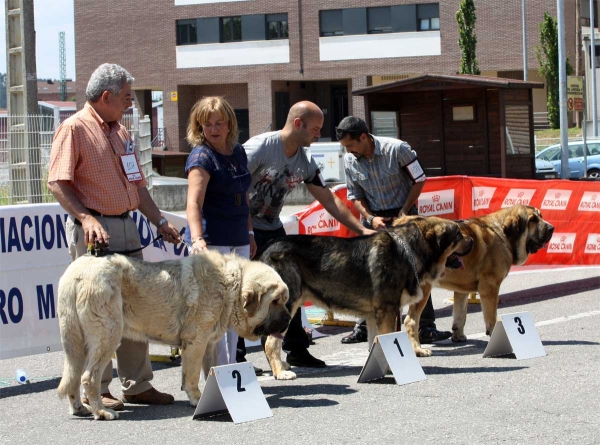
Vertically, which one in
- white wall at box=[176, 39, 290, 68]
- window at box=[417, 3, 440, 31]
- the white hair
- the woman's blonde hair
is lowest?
the woman's blonde hair

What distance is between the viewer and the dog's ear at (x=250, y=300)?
6.34 m

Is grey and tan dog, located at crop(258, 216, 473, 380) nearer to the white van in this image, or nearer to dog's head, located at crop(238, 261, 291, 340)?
dog's head, located at crop(238, 261, 291, 340)

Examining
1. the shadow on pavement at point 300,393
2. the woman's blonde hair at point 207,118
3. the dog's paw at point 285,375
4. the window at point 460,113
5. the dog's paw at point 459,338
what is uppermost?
the window at point 460,113

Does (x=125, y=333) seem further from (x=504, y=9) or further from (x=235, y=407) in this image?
(x=504, y=9)

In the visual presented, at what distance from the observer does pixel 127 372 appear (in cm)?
672

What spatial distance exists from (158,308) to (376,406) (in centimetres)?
156

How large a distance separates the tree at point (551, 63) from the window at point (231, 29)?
58.6 ft

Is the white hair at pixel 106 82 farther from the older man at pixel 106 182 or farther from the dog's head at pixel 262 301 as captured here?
the dog's head at pixel 262 301

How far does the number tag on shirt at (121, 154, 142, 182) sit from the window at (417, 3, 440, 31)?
170 feet

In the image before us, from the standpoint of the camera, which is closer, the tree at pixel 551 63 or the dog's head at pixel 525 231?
the dog's head at pixel 525 231

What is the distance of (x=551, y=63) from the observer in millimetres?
53094

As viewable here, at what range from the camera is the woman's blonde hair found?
22.8 feet

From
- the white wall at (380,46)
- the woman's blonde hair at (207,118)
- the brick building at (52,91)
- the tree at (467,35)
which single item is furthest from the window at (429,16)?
the brick building at (52,91)

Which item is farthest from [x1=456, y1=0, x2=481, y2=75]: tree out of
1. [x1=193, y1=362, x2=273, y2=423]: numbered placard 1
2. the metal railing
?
[x1=193, y1=362, x2=273, y2=423]: numbered placard 1
